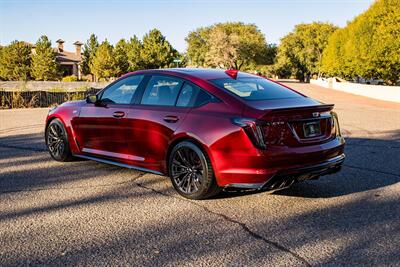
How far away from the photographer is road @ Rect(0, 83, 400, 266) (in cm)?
367

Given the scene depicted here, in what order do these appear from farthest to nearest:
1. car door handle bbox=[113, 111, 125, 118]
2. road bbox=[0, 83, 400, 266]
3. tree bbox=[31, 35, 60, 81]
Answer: tree bbox=[31, 35, 60, 81], car door handle bbox=[113, 111, 125, 118], road bbox=[0, 83, 400, 266]

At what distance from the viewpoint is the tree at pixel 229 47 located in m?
Result: 86.1

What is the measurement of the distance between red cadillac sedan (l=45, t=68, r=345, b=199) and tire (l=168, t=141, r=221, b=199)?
0.01 m

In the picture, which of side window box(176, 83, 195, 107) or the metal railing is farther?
the metal railing

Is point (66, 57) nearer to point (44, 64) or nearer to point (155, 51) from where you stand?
point (155, 51)

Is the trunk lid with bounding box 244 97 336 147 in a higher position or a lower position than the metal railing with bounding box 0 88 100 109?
higher

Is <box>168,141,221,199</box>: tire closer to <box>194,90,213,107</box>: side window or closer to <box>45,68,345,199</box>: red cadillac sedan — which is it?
<box>45,68,345,199</box>: red cadillac sedan

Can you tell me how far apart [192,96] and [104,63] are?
6783 centimetres

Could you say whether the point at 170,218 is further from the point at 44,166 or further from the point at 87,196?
the point at 44,166

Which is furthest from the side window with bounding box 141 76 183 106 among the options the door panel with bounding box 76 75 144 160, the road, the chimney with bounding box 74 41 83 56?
the chimney with bounding box 74 41 83 56

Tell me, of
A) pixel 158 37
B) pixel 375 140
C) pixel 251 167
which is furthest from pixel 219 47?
pixel 251 167

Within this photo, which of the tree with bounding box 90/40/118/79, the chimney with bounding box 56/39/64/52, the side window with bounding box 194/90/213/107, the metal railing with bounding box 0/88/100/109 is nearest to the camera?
the side window with bounding box 194/90/213/107

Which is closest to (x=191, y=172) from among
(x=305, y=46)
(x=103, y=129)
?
(x=103, y=129)

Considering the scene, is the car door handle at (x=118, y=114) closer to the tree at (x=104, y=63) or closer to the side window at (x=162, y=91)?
the side window at (x=162, y=91)
